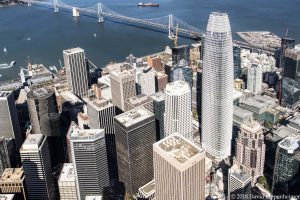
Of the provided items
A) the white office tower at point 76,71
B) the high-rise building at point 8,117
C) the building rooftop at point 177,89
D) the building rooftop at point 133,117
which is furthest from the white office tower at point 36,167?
the white office tower at point 76,71

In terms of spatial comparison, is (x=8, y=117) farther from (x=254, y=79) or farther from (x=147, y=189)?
(x=254, y=79)

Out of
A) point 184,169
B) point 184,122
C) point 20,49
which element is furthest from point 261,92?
point 20,49

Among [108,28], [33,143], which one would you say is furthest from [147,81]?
[108,28]

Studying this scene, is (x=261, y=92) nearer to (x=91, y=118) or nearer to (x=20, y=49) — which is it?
(x=91, y=118)

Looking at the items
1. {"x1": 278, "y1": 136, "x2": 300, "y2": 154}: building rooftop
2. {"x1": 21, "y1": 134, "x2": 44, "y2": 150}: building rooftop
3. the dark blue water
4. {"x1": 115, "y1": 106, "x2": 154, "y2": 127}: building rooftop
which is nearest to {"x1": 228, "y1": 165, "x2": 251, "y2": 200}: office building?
{"x1": 278, "y1": 136, "x2": 300, "y2": 154}: building rooftop

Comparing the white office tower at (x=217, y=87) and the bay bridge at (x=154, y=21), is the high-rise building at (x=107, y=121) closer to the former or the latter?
the white office tower at (x=217, y=87)
